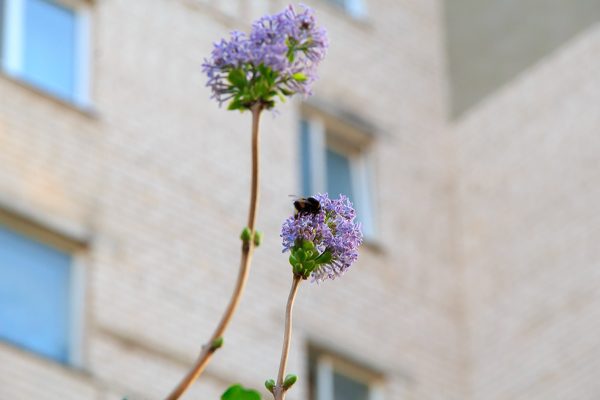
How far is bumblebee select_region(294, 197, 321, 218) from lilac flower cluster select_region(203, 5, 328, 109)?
356mm

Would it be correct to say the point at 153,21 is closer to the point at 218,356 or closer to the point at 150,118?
the point at 150,118

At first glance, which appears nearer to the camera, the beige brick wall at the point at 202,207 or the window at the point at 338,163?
the beige brick wall at the point at 202,207

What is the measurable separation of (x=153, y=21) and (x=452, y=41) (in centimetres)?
439

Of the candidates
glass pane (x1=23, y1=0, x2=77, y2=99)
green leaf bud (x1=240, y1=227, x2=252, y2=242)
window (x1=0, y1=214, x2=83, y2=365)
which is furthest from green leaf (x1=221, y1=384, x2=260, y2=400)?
glass pane (x1=23, y1=0, x2=77, y2=99)

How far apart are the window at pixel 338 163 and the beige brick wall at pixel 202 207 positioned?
0.47 ft

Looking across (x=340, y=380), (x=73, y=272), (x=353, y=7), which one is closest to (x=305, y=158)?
(x=340, y=380)

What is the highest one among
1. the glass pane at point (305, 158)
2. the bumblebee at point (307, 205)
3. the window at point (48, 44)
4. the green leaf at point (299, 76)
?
the glass pane at point (305, 158)

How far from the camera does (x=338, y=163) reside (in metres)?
19.3

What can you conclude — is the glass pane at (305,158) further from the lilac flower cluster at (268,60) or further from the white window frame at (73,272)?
the lilac flower cluster at (268,60)

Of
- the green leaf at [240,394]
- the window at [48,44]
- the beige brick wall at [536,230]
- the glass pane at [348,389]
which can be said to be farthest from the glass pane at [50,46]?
the green leaf at [240,394]

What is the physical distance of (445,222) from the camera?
19906mm

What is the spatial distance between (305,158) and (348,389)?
232cm

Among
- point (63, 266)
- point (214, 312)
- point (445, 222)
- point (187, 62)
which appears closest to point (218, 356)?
point (214, 312)

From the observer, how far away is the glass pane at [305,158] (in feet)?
61.2
